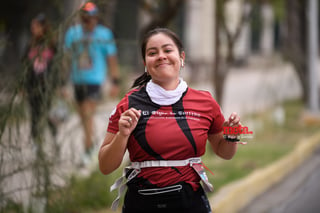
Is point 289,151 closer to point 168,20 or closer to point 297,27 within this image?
point 168,20

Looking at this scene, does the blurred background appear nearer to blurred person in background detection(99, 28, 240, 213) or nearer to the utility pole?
the utility pole

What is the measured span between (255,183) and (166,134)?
4.05 m

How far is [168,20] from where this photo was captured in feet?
20.5

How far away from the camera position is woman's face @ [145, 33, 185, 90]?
112 inches

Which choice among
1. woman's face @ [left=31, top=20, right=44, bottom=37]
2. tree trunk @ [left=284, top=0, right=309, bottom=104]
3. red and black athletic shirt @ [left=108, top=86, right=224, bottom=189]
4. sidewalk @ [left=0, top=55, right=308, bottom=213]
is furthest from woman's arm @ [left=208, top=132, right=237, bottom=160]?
tree trunk @ [left=284, top=0, right=309, bottom=104]

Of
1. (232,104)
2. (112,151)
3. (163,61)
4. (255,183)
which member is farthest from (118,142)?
(232,104)

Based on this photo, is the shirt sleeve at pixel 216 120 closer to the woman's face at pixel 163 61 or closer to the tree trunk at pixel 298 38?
the woman's face at pixel 163 61

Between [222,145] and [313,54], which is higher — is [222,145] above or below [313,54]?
below

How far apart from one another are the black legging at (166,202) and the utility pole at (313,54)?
371 inches

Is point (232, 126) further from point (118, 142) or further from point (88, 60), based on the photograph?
point (88, 60)

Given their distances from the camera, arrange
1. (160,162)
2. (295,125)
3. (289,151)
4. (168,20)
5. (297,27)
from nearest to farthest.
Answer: (160,162) < (168,20) < (289,151) < (295,125) < (297,27)

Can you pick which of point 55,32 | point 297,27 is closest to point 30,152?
point 55,32

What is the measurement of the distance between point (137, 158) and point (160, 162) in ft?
0.43

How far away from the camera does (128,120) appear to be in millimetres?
2604
